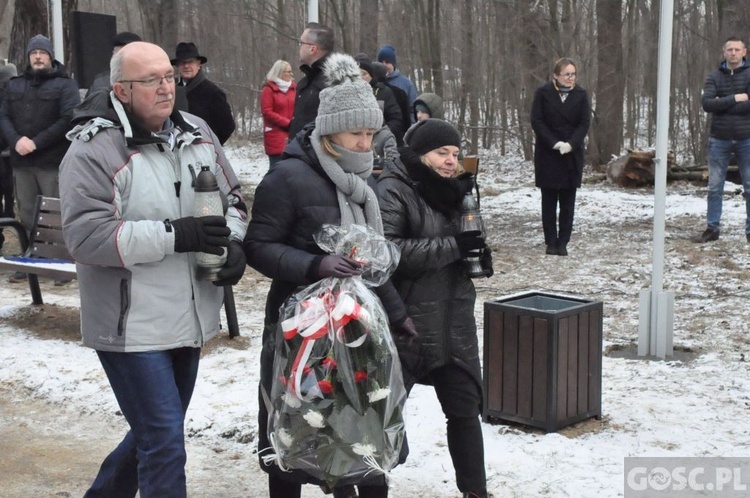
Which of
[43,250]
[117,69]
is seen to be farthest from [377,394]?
[43,250]

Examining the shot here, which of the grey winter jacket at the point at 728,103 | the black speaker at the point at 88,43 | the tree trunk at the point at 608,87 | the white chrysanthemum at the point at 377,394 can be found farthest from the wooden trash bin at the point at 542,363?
the tree trunk at the point at 608,87

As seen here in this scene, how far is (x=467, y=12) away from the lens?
21.3 metres

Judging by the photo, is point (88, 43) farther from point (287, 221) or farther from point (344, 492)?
point (344, 492)

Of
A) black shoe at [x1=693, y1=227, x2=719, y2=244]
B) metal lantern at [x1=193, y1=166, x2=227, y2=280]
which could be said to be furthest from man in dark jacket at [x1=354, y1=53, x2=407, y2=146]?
metal lantern at [x1=193, y1=166, x2=227, y2=280]

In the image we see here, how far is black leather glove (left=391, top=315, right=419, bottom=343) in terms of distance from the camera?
3707mm

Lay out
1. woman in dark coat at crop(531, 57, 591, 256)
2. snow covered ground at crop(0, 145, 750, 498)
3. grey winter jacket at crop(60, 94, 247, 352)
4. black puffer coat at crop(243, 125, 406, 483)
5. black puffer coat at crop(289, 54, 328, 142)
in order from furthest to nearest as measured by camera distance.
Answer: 1. woman in dark coat at crop(531, 57, 591, 256)
2. black puffer coat at crop(289, 54, 328, 142)
3. snow covered ground at crop(0, 145, 750, 498)
4. black puffer coat at crop(243, 125, 406, 483)
5. grey winter jacket at crop(60, 94, 247, 352)

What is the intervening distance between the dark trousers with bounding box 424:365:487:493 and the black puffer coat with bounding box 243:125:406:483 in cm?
76

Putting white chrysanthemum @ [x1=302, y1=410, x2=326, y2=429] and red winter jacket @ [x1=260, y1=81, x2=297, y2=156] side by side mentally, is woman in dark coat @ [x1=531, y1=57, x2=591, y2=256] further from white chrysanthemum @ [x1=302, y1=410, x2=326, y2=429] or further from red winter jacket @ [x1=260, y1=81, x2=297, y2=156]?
white chrysanthemum @ [x1=302, y1=410, x2=326, y2=429]

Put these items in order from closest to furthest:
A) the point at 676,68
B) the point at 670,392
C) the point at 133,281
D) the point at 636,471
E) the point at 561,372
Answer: the point at 133,281
the point at 636,471
the point at 561,372
the point at 670,392
the point at 676,68

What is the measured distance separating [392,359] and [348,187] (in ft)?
2.08

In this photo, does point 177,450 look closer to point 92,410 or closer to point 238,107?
point 92,410

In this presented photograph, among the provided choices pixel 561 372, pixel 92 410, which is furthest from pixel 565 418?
pixel 92 410

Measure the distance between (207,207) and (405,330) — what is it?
87 centimetres

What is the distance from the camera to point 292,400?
11.0ft
